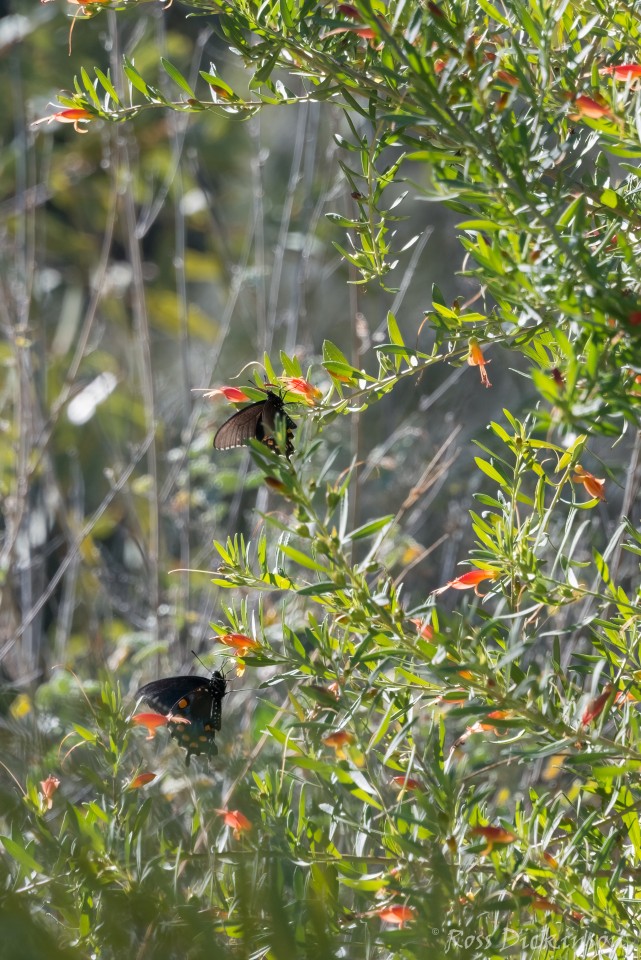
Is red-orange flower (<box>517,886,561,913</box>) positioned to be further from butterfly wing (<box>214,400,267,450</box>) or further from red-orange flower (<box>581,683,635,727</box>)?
butterfly wing (<box>214,400,267,450</box>)

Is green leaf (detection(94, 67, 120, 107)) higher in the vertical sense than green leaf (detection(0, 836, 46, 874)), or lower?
higher

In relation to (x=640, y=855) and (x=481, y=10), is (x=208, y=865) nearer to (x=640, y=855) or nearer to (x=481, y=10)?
(x=640, y=855)

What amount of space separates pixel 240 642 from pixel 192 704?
1.00 ft

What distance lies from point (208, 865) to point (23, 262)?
7.96ft

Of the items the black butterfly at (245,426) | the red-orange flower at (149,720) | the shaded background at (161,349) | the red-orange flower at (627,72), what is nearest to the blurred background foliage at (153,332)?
the shaded background at (161,349)

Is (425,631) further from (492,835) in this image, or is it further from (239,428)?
(239,428)

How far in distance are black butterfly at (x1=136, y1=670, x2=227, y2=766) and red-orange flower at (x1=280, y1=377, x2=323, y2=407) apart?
1.46 ft

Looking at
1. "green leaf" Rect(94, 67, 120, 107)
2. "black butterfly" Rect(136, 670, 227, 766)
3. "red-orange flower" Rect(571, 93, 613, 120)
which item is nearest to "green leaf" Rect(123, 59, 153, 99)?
"green leaf" Rect(94, 67, 120, 107)

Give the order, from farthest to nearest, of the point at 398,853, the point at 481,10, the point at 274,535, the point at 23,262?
the point at 23,262
the point at 274,535
the point at 481,10
the point at 398,853

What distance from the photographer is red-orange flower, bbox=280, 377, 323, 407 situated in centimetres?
111

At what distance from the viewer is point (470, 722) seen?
1.06m

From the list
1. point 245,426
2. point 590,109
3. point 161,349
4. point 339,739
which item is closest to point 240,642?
point 339,739

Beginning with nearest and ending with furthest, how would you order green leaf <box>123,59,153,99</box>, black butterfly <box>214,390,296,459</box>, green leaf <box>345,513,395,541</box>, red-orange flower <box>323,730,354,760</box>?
green leaf <box>345,513,395,541</box> < red-orange flower <box>323,730,354,760</box> < green leaf <box>123,59,153,99</box> < black butterfly <box>214,390,296,459</box>

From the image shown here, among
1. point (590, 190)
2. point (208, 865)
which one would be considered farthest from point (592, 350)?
point (208, 865)
